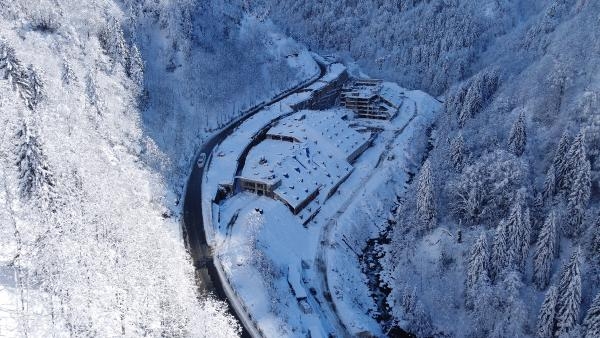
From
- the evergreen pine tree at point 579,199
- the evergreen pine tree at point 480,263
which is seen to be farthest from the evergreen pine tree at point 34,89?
the evergreen pine tree at point 579,199

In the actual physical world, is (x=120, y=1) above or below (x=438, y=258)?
above

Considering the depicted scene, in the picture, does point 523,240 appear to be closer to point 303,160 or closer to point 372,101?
point 303,160

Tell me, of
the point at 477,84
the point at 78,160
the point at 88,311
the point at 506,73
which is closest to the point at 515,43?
the point at 506,73

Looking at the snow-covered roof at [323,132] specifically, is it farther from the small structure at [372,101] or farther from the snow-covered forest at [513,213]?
the snow-covered forest at [513,213]

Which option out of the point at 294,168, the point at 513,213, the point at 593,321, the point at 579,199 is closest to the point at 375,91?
the point at 294,168

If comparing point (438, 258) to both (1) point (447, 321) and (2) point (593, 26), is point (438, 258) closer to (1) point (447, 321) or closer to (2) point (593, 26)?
(1) point (447, 321)

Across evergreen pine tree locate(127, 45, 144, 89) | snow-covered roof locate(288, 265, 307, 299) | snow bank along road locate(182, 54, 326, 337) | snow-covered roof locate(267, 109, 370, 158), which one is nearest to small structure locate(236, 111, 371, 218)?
snow-covered roof locate(267, 109, 370, 158)

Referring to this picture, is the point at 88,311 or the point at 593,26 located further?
the point at 593,26

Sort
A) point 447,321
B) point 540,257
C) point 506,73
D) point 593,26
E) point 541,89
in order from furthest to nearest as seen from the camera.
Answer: point 506,73
point 593,26
point 541,89
point 447,321
point 540,257
